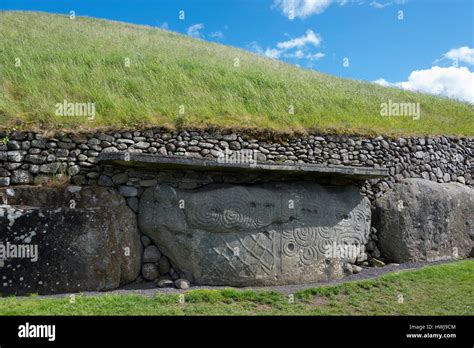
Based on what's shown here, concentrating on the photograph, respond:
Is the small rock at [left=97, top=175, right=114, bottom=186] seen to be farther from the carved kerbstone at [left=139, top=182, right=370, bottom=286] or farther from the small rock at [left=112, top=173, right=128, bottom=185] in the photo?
the carved kerbstone at [left=139, top=182, right=370, bottom=286]

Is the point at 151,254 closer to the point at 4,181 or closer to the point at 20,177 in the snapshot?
the point at 20,177

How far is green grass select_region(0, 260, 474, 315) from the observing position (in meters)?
7.36

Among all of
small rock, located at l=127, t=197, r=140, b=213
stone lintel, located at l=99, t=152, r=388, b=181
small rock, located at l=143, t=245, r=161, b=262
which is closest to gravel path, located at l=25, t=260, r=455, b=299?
small rock, located at l=143, t=245, r=161, b=262

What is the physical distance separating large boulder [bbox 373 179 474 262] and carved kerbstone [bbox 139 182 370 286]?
2.08 meters

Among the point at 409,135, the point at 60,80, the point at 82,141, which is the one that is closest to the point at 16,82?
the point at 60,80

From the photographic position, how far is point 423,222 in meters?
11.6

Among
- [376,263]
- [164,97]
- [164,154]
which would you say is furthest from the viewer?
[164,97]

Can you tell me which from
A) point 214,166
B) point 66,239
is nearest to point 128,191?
point 66,239

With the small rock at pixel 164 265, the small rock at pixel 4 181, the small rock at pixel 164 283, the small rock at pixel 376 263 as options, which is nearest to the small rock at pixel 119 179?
the small rock at pixel 164 265

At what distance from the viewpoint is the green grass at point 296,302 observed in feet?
24.1

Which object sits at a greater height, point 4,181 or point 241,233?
point 4,181

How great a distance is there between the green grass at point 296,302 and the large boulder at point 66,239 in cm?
56

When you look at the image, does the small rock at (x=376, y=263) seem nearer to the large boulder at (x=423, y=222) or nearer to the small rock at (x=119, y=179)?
the large boulder at (x=423, y=222)

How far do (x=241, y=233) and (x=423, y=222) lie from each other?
16.6 feet
